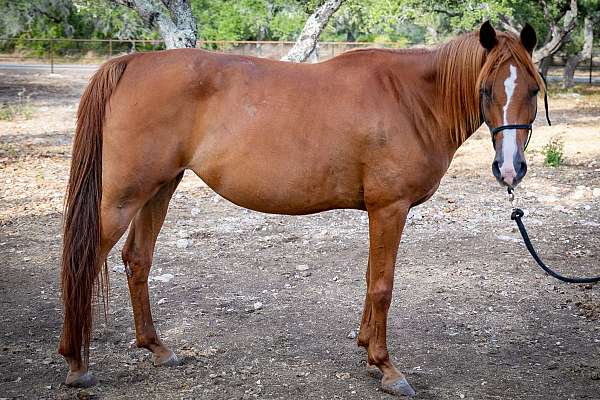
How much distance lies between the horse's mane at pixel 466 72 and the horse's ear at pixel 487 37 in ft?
0.09

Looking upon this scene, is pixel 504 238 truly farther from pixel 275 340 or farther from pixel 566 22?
pixel 566 22

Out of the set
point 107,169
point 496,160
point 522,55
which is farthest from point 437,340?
point 107,169

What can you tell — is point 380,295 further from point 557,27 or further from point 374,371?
point 557,27

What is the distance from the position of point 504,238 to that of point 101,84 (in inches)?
170

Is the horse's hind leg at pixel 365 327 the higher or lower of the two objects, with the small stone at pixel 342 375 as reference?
higher

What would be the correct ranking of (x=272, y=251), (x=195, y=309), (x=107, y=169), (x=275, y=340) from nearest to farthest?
(x=107, y=169) → (x=275, y=340) → (x=195, y=309) → (x=272, y=251)

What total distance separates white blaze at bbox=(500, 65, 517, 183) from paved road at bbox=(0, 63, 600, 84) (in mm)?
24761

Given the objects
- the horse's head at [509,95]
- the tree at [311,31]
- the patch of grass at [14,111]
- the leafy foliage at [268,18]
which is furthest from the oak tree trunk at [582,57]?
the horse's head at [509,95]

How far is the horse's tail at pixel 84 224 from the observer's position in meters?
3.67

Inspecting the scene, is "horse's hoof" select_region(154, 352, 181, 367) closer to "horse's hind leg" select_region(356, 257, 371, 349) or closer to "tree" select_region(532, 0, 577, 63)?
"horse's hind leg" select_region(356, 257, 371, 349)

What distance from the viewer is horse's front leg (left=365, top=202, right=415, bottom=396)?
377 cm

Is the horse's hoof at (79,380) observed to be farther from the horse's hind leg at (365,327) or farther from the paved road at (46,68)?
the paved road at (46,68)

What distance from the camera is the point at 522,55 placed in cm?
346

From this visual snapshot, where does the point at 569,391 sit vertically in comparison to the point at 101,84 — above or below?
below
